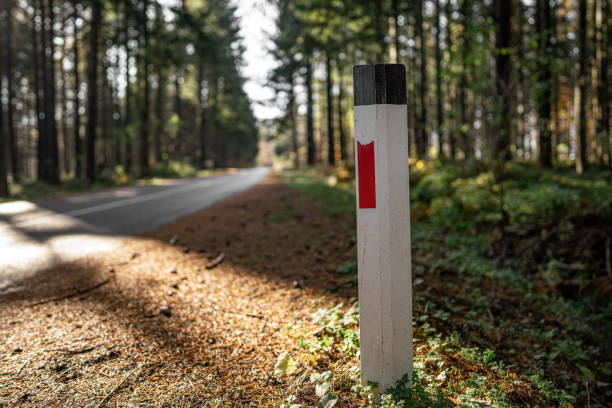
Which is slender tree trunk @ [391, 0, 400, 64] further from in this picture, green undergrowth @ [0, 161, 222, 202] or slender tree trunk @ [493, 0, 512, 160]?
green undergrowth @ [0, 161, 222, 202]

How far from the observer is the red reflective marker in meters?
1.94

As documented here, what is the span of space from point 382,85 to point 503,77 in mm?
5895

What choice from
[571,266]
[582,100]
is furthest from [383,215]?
[582,100]

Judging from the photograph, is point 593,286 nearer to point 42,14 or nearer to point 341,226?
point 341,226

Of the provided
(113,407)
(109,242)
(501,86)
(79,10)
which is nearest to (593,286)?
(501,86)

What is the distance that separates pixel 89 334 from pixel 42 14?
70.8 feet

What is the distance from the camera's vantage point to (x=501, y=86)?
5.93m

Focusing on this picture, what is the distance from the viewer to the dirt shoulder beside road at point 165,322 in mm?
2098

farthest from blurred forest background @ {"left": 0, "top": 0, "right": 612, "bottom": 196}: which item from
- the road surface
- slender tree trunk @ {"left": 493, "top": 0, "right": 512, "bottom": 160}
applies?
the road surface

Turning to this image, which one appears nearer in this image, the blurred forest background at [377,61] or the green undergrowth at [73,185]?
the blurred forest background at [377,61]

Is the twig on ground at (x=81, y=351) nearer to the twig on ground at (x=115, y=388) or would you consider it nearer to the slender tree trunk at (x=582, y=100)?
the twig on ground at (x=115, y=388)

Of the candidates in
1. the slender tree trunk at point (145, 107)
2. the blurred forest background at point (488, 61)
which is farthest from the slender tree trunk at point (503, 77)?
the slender tree trunk at point (145, 107)

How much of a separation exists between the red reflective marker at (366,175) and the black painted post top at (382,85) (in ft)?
0.78

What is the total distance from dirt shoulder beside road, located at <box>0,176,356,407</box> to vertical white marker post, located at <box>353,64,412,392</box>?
26.2 inches
